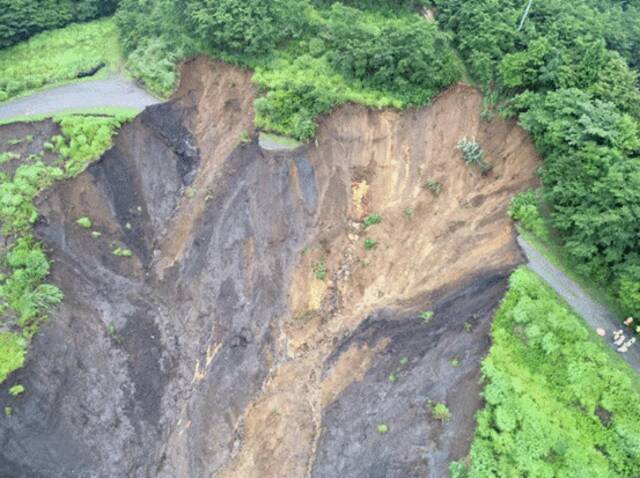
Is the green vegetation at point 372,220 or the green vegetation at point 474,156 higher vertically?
the green vegetation at point 474,156

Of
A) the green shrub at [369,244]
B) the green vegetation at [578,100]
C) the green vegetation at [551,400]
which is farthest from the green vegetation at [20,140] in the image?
the green vegetation at [551,400]

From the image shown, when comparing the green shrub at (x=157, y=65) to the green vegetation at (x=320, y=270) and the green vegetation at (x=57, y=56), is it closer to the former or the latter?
the green vegetation at (x=57, y=56)

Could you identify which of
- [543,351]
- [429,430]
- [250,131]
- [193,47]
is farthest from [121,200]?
[543,351]

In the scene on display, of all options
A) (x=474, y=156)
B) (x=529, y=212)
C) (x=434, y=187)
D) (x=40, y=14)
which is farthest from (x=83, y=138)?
(x=529, y=212)

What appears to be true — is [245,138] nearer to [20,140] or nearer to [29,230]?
[29,230]

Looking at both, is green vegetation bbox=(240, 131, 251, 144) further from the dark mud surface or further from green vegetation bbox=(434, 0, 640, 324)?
green vegetation bbox=(434, 0, 640, 324)

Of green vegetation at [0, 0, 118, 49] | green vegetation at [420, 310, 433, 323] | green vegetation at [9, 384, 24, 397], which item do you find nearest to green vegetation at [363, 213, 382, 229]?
green vegetation at [420, 310, 433, 323]
